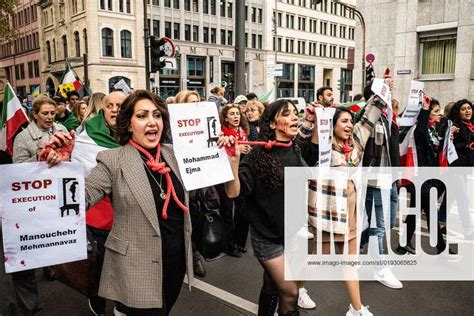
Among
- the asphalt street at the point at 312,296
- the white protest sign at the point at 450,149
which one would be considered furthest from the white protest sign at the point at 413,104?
the asphalt street at the point at 312,296

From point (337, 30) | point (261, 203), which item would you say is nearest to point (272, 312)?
point (261, 203)

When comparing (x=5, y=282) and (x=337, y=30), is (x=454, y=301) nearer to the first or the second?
(x=5, y=282)

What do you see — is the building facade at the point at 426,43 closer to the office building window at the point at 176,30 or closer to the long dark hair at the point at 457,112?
the long dark hair at the point at 457,112

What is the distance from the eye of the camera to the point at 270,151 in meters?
3.28

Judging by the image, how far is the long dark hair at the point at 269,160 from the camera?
3.16 metres

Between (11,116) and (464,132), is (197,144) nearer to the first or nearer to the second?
(11,116)

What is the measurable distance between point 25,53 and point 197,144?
66.3 m

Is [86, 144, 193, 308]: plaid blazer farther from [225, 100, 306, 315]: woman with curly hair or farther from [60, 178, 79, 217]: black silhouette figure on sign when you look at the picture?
[225, 100, 306, 315]: woman with curly hair

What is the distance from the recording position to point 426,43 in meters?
16.1

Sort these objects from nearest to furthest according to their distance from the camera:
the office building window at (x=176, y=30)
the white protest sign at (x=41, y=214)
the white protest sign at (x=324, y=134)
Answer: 1. the white protest sign at (x=41, y=214)
2. the white protest sign at (x=324, y=134)
3. the office building window at (x=176, y=30)

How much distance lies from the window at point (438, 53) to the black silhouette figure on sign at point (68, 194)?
15995mm

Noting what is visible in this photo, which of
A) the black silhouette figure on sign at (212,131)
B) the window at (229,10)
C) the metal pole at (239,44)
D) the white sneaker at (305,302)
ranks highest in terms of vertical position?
the window at (229,10)

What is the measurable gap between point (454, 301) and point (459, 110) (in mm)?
2586

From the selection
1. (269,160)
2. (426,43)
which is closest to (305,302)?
(269,160)
